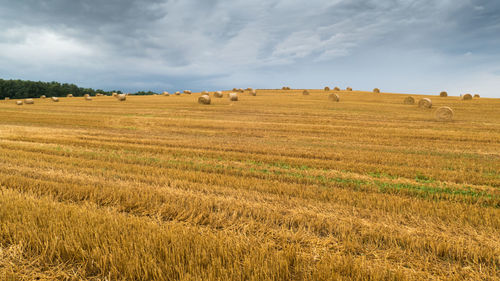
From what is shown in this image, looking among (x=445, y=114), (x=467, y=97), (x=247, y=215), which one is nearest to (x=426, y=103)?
(x=445, y=114)

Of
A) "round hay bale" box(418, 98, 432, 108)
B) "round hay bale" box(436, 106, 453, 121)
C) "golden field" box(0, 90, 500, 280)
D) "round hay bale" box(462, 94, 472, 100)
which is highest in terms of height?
"round hay bale" box(462, 94, 472, 100)

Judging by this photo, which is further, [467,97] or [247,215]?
[467,97]

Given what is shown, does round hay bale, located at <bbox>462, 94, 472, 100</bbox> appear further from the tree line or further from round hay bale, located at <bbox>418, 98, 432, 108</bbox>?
the tree line

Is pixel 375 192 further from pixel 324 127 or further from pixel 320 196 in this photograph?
pixel 324 127

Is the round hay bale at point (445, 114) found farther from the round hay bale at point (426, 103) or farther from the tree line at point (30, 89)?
the tree line at point (30, 89)

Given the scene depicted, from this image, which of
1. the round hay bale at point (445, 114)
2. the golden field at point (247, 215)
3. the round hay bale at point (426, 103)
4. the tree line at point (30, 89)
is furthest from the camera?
the tree line at point (30, 89)

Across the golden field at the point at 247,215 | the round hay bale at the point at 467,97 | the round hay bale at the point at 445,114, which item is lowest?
the golden field at the point at 247,215

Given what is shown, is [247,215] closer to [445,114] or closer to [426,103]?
[445,114]

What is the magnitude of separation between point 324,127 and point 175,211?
1293 centimetres

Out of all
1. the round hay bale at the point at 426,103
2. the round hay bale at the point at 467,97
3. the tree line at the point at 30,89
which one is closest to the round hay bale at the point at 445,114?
the round hay bale at the point at 426,103

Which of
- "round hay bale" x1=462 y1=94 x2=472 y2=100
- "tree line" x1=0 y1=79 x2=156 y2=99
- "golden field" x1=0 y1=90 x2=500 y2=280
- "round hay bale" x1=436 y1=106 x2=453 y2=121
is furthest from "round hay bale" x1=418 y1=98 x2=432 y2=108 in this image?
"tree line" x1=0 y1=79 x2=156 y2=99

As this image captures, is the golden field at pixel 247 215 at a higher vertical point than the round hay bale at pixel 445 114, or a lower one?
lower

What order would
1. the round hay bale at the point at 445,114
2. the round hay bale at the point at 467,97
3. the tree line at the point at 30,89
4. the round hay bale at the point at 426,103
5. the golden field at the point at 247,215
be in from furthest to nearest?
the tree line at the point at 30,89 → the round hay bale at the point at 467,97 → the round hay bale at the point at 426,103 → the round hay bale at the point at 445,114 → the golden field at the point at 247,215

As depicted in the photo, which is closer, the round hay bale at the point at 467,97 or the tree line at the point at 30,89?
the round hay bale at the point at 467,97
